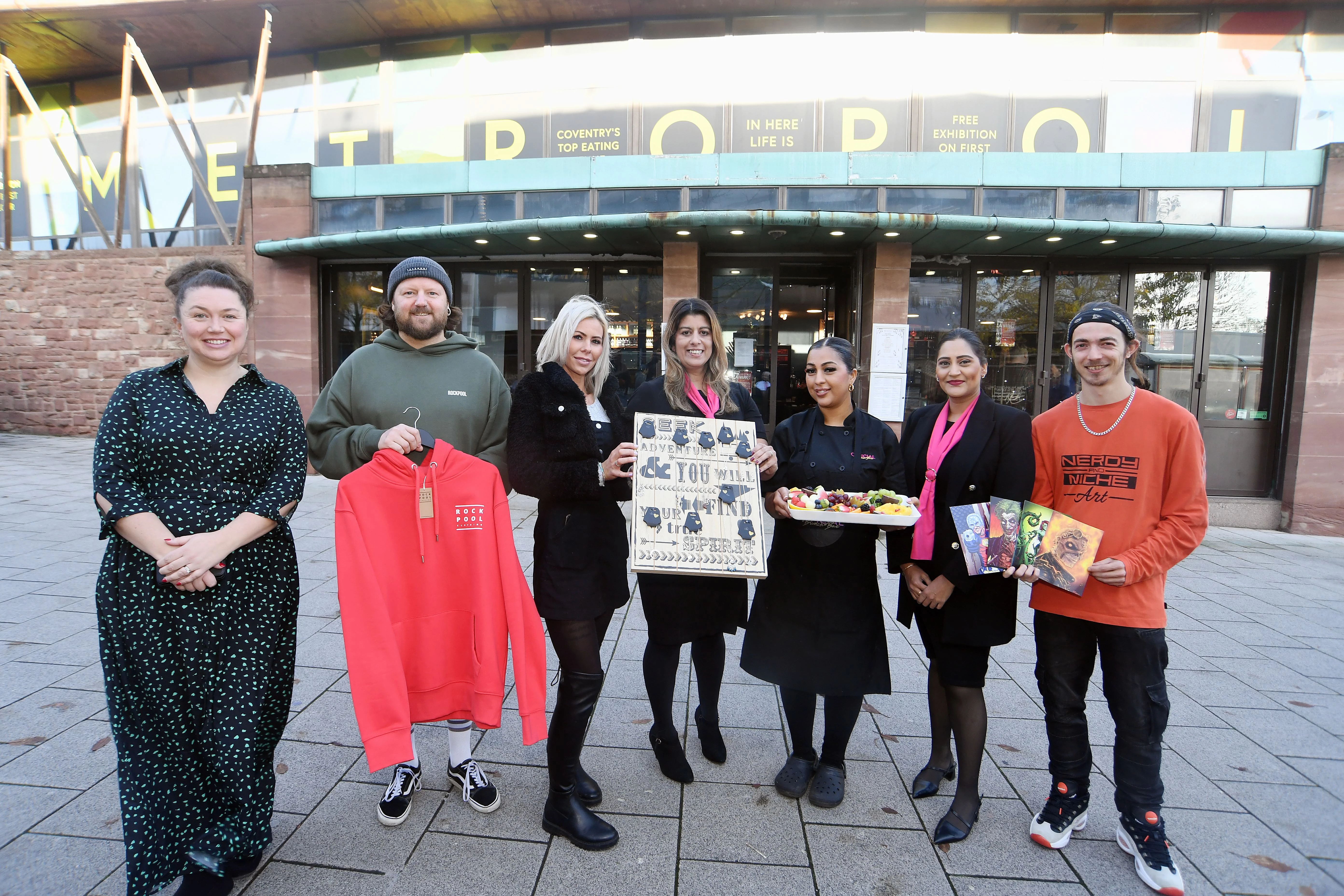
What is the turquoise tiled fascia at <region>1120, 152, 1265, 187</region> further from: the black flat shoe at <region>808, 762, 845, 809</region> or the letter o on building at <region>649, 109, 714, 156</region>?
the black flat shoe at <region>808, 762, 845, 809</region>

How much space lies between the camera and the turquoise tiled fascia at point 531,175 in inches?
370

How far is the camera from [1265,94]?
32.9 ft

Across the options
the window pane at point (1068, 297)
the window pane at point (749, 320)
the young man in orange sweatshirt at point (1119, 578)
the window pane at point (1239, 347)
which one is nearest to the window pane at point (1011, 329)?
the window pane at point (1068, 297)

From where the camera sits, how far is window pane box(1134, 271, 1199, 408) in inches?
374

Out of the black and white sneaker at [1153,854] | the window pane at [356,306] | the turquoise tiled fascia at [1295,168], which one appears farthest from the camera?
the window pane at [356,306]

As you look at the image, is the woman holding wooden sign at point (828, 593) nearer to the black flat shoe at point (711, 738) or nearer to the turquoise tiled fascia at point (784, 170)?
the black flat shoe at point (711, 738)

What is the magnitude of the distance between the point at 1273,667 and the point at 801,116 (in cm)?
937

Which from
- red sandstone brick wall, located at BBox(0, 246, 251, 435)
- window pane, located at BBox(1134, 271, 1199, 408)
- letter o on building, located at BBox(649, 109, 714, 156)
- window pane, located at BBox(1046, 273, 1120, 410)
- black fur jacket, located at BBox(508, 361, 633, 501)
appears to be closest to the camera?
black fur jacket, located at BBox(508, 361, 633, 501)

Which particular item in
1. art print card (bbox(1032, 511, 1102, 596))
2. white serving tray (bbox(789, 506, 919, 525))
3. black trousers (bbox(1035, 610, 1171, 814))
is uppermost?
white serving tray (bbox(789, 506, 919, 525))

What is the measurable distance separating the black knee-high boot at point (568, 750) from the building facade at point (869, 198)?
6990 mm

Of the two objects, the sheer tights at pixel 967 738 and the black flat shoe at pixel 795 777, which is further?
the black flat shoe at pixel 795 777

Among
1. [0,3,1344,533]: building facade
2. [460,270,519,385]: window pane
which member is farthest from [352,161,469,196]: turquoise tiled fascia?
[460,270,519,385]: window pane

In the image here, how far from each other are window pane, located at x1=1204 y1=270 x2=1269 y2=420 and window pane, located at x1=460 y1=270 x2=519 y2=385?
1067 centimetres

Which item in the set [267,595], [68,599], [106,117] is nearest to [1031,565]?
[267,595]
